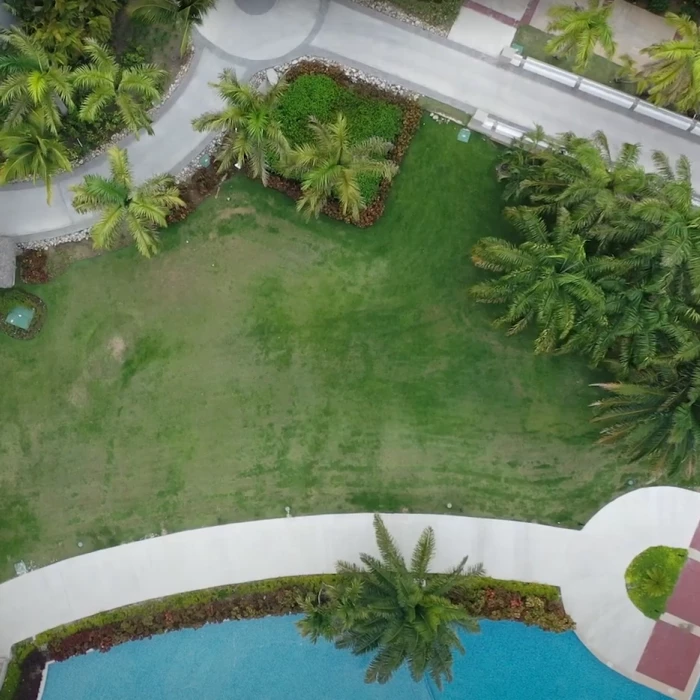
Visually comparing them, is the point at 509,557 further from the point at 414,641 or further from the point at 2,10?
the point at 2,10

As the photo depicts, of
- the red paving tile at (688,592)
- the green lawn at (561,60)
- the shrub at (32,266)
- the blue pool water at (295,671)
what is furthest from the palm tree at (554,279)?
the shrub at (32,266)

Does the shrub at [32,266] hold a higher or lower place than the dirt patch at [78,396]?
higher

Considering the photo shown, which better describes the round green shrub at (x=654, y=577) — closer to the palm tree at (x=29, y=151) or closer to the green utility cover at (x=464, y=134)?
the green utility cover at (x=464, y=134)

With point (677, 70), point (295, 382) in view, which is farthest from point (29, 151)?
point (677, 70)

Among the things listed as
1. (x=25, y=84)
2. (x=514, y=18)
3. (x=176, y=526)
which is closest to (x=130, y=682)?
(x=176, y=526)

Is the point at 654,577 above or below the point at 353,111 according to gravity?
below

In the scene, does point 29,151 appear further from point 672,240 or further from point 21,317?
point 672,240
